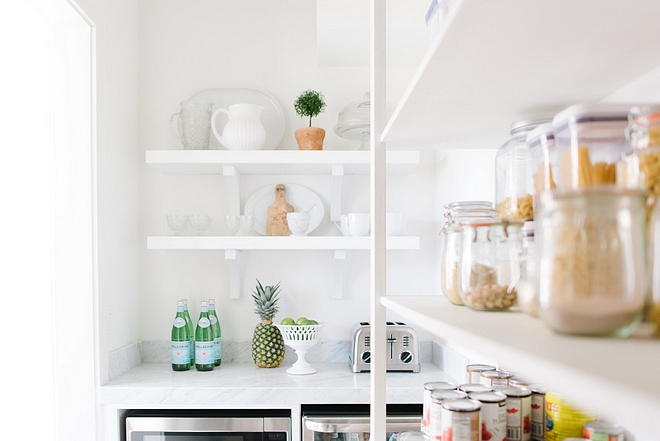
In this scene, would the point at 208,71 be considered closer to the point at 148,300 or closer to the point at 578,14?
the point at 148,300

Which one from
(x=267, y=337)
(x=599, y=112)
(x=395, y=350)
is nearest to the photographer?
(x=599, y=112)

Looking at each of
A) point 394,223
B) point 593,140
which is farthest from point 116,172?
point 593,140

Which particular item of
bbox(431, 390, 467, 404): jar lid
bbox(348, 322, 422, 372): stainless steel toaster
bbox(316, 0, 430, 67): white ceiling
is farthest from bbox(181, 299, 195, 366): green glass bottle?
bbox(431, 390, 467, 404): jar lid

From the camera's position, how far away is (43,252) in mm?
2004

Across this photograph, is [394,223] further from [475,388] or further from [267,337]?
[475,388]

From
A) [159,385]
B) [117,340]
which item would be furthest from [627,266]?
[117,340]

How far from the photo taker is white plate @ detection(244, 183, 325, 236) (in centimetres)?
261

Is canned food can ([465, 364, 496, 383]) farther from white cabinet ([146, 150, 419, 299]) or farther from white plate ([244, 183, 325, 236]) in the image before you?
white plate ([244, 183, 325, 236])

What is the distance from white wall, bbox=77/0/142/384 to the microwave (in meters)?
0.23

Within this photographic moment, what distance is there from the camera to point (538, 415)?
2.88 feet

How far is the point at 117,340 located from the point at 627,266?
7.24ft

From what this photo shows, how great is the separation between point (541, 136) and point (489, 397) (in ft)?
1.34

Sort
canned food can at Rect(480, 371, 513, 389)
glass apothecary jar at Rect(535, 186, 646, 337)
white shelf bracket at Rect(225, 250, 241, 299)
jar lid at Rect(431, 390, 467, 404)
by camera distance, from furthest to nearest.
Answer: white shelf bracket at Rect(225, 250, 241, 299) < canned food can at Rect(480, 371, 513, 389) < jar lid at Rect(431, 390, 467, 404) < glass apothecary jar at Rect(535, 186, 646, 337)

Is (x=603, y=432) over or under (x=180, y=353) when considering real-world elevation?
over
